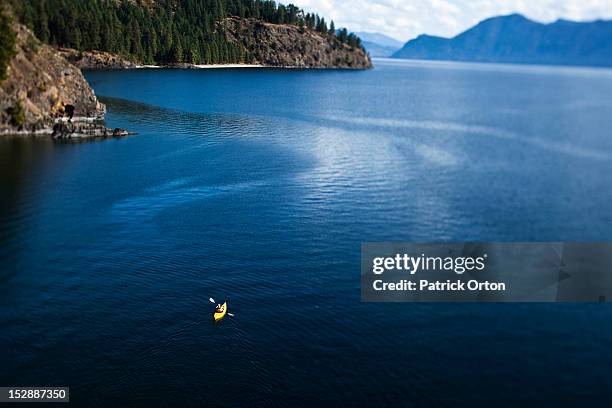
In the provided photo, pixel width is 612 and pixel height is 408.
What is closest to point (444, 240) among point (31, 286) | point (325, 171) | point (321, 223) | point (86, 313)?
point (321, 223)

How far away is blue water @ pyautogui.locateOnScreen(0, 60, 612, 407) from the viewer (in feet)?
148

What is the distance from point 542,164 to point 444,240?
185 feet

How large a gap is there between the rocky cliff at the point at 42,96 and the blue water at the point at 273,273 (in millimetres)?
9181

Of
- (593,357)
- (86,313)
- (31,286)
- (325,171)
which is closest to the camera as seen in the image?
(593,357)

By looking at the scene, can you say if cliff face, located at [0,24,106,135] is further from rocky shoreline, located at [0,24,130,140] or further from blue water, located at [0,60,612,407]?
blue water, located at [0,60,612,407]

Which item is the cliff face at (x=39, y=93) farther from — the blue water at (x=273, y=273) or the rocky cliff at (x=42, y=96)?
the blue water at (x=273, y=273)

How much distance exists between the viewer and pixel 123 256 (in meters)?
67.8

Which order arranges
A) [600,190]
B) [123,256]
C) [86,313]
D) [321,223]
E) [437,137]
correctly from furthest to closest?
1. [437,137]
2. [600,190]
3. [321,223]
4. [123,256]
5. [86,313]

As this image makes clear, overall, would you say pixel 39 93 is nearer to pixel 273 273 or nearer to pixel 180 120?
pixel 180 120

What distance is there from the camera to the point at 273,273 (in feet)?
213

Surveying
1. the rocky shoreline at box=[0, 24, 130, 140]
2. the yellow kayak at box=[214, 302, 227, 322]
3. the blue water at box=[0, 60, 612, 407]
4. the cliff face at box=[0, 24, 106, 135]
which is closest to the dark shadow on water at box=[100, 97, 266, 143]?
the rocky shoreline at box=[0, 24, 130, 140]

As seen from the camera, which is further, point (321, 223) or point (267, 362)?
point (321, 223)

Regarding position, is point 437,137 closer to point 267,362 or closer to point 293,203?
point 293,203

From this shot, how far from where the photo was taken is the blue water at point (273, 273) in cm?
4522
